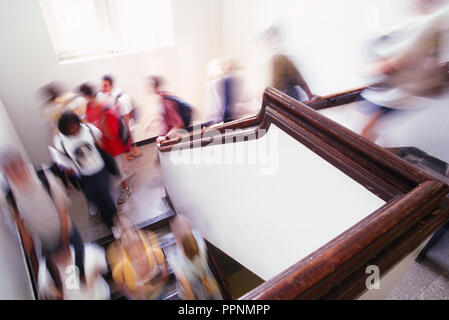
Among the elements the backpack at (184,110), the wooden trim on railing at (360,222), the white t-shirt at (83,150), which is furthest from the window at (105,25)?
the wooden trim on railing at (360,222)

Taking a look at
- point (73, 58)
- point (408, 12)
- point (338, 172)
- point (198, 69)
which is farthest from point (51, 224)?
point (198, 69)

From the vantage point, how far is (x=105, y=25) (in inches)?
174

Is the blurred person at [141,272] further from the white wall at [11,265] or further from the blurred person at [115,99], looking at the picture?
the blurred person at [115,99]

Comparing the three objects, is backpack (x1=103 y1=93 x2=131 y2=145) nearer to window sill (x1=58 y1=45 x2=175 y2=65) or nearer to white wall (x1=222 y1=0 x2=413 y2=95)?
window sill (x1=58 y1=45 x2=175 y2=65)

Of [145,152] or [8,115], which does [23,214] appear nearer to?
[8,115]

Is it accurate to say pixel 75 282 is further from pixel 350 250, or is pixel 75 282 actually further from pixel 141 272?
pixel 350 250

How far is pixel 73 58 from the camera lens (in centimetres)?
438

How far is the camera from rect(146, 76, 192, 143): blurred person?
362 centimetres

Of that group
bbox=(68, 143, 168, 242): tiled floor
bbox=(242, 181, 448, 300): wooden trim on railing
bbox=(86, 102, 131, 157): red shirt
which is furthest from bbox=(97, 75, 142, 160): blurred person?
bbox=(242, 181, 448, 300): wooden trim on railing

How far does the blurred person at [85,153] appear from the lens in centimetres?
265

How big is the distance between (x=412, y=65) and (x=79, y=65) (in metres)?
4.43

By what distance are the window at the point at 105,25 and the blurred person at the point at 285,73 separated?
216 centimetres

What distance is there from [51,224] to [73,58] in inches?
128

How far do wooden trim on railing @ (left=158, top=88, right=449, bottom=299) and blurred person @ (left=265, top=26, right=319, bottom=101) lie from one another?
2.27 m
